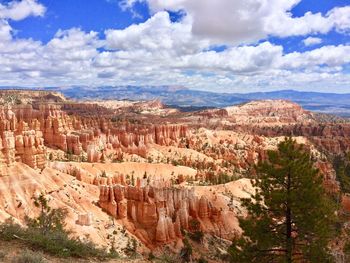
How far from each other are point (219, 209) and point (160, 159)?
140 ft

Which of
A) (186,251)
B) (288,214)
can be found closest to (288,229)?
(288,214)

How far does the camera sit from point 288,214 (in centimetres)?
1889

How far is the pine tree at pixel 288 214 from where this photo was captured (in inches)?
722

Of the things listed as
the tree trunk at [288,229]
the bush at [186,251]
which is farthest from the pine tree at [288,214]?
the bush at [186,251]

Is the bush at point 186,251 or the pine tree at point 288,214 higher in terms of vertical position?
the pine tree at point 288,214

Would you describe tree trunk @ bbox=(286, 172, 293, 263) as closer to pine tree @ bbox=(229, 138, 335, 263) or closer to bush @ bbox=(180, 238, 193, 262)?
pine tree @ bbox=(229, 138, 335, 263)

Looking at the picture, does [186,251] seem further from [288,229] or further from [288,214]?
[288,214]

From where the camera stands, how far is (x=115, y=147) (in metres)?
88.3

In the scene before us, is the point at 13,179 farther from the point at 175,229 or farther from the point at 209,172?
the point at 209,172

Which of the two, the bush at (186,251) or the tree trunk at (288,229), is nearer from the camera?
the tree trunk at (288,229)

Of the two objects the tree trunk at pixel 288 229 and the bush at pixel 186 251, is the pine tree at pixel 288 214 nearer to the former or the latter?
the tree trunk at pixel 288 229

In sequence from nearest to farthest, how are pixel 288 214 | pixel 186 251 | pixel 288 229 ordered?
pixel 288 229 < pixel 288 214 < pixel 186 251

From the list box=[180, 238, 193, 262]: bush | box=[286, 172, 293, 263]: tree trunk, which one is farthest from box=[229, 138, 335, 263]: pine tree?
box=[180, 238, 193, 262]: bush

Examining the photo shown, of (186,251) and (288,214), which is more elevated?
(288,214)
